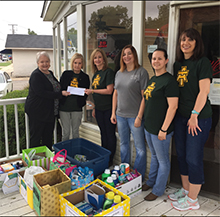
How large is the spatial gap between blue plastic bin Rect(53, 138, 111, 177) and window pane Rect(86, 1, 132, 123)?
49 centimetres

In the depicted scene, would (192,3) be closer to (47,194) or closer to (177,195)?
(177,195)

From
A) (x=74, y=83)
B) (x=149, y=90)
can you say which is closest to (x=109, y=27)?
(x=74, y=83)

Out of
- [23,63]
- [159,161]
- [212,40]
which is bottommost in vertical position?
[159,161]

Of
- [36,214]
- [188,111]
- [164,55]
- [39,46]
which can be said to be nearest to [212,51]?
[164,55]

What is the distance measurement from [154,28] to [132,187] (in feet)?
5.63

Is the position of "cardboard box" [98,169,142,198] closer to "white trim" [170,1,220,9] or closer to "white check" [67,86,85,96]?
"white check" [67,86,85,96]

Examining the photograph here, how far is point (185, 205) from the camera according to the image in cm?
199

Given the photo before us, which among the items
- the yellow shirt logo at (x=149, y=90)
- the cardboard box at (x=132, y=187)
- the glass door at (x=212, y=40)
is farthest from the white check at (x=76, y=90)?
the glass door at (x=212, y=40)

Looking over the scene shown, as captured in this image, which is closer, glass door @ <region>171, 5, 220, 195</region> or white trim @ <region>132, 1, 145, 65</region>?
glass door @ <region>171, 5, 220, 195</region>

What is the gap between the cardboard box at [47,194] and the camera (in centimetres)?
177

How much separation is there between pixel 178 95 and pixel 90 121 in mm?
1831

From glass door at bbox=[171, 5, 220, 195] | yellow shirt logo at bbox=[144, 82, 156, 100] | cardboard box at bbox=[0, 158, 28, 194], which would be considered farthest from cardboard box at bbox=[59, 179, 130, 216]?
glass door at bbox=[171, 5, 220, 195]

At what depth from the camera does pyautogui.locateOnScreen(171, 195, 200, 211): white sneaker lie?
1978mm

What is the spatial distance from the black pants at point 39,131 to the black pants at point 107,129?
2.09 ft
